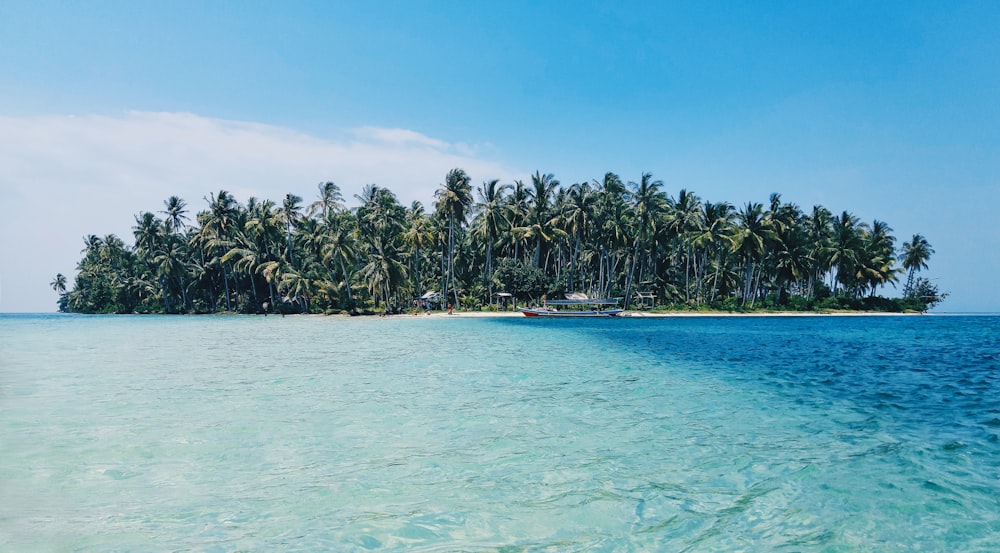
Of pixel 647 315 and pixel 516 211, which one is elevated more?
pixel 516 211

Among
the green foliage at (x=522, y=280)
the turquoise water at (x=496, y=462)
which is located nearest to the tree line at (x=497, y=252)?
the green foliage at (x=522, y=280)

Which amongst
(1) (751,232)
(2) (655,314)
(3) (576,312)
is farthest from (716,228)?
(3) (576,312)

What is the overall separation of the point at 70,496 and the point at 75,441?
3009 mm

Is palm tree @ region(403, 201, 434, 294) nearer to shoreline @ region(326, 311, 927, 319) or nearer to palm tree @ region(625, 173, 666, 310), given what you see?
shoreline @ region(326, 311, 927, 319)

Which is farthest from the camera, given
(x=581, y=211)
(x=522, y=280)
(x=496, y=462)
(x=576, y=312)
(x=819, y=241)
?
(x=819, y=241)

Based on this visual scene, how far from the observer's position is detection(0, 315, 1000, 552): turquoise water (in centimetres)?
491

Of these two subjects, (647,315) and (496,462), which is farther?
(647,315)

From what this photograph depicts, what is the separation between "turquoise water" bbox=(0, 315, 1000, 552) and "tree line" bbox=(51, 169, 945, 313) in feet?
158

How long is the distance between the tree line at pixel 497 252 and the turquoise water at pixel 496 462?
158 ft

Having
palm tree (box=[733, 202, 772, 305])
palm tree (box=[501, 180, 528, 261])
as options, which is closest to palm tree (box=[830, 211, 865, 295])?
palm tree (box=[733, 202, 772, 305])

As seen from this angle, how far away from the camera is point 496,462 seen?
23.1 feet

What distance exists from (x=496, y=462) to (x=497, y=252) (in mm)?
66161

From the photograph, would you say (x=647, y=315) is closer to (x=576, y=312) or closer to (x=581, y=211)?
(x=576, y=312)

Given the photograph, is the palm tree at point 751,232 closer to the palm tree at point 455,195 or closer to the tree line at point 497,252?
the tree line at point 497,252
